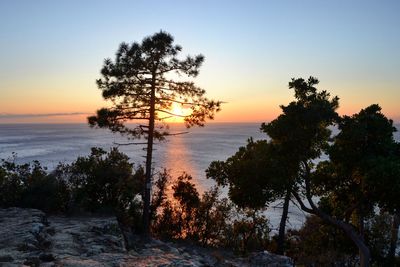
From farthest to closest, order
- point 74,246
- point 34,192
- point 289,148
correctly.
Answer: point 34,192
point 289,148
point 74,246

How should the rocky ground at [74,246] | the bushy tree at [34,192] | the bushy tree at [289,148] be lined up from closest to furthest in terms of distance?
the rocky ground at [74,246] < the bushy tree at [289,148] < the bushy tree at [34,192]

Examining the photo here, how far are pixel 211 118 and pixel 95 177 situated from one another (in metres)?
8.98

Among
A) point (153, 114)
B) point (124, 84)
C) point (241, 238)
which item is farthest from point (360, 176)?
point (241, 238)

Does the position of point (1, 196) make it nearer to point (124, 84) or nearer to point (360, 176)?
point (124, 84)

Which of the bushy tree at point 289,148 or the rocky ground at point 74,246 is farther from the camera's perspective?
the bushy tree at point 289,148

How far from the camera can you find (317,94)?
1798 centimetres

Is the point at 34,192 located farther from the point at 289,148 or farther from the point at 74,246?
the point at 289,148

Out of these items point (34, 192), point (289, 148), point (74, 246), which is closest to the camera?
point (74, 246)

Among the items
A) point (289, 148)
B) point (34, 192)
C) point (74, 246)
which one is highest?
point (289, 148)

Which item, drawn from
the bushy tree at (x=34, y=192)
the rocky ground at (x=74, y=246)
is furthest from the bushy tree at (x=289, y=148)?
the bushy tree at (x=34, y=192)

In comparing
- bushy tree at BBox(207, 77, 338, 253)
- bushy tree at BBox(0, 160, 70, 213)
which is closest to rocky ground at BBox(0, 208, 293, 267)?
bushy tree at BBox(0, 160, 70, 213)

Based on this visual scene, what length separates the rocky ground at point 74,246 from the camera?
1424 centimetres

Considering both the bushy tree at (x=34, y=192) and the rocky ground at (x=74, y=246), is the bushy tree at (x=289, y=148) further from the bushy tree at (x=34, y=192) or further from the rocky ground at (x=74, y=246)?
the bushy tree at (x=34, y=192)

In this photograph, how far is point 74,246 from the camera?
16297mm
